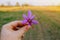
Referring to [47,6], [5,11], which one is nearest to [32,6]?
[47,6]

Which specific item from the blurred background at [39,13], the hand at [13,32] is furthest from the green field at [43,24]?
the hand at [13,32]

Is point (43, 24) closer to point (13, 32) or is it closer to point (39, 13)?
point (39, 13)

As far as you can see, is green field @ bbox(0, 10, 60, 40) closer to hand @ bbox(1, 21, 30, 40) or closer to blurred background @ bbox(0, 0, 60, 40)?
blurred background @ bbox(0, 0, 60, 40)

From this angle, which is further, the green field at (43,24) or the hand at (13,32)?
the green field at (43,24)

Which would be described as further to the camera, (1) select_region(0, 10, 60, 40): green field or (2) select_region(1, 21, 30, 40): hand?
(1) select_region(0, 10, 60, 40): green field

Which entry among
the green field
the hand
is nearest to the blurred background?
the green field

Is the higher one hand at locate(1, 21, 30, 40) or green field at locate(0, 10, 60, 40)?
hand at locate(1, 21, 30, 40)

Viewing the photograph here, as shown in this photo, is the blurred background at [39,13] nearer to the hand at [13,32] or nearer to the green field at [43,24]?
the green field at [43,24]

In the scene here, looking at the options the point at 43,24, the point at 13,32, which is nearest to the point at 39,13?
the point at 43,24
